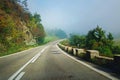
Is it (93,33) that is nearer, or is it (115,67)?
(115,67)

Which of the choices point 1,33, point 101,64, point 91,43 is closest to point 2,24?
point 1,33

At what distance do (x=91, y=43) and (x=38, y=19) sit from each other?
7450cm

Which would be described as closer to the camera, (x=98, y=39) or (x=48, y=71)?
(x=48, y=71)

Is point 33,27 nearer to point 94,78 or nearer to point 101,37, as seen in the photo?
point 101,37

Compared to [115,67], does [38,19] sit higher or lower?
higher

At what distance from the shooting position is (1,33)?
46.5 m

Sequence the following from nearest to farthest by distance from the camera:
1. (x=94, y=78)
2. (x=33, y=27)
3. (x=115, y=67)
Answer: (x=94, y=78)
(x=115, y=67)
(x=33, y=27)

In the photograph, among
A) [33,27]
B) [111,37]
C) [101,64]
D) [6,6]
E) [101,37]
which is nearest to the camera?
[101,64]

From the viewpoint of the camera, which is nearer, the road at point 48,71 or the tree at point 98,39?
the road at point 48,71

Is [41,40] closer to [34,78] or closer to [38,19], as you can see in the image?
[38,19]

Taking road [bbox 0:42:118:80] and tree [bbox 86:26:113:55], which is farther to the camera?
tree [bbox 86:26:113:55]

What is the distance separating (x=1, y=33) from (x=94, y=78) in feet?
129

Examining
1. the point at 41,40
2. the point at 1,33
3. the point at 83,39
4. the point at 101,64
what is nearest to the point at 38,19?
the point at 41,40

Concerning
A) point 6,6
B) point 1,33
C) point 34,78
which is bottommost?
point 34,78
